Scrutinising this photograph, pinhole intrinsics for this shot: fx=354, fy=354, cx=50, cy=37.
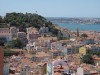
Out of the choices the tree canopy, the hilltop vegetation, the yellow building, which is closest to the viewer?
the tree canopy

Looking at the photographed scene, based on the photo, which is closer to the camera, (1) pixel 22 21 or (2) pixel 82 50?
(2) pixel 82 50

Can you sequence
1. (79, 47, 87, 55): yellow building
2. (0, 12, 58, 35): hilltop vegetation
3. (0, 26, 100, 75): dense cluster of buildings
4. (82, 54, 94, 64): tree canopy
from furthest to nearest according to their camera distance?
(0, 12, 58, 35): hilltop vegetation
(79, 47, 87, 55): yellow building
(82, 54, 94, 64): tree canopy
(0, 26, 100, 75): dense cluster of buildings

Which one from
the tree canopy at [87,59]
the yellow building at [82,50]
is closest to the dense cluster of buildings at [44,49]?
the yellow building at [82,50]

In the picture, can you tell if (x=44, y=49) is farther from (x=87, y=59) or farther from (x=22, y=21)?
(x=22, y=21)

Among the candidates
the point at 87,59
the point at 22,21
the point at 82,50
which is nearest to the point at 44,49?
the point at 82,50

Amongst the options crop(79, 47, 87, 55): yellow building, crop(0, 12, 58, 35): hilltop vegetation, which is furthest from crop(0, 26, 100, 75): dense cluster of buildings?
crop(0, 12, 58, 35): hilltop vegetation

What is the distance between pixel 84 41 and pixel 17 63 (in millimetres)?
10113

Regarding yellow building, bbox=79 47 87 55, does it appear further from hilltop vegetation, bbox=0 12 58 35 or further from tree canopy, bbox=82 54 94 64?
hilltop vegetation, bbox=0 12 58 35

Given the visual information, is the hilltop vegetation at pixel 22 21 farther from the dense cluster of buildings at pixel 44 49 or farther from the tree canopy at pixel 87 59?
the tree canopy at pixel 87 59

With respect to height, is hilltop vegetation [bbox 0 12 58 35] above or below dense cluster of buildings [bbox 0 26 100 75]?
above

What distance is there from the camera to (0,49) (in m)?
1.61

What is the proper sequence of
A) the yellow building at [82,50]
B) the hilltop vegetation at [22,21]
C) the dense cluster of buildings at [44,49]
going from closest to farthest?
1. the dense cluster of buildings at [44,49]
2. the yellow building at [82,50]
3. the hilltop vegetation at [22,21]

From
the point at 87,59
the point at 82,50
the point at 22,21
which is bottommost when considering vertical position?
the point at 82,50

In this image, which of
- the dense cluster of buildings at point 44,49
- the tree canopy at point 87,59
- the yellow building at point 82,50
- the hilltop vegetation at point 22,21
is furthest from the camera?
the hilltop vegetation at point 22,21
